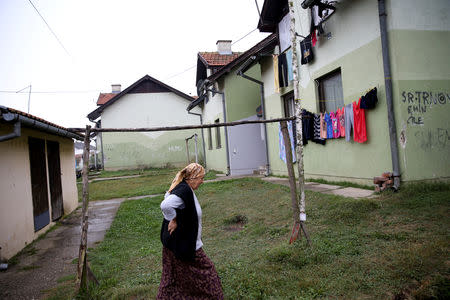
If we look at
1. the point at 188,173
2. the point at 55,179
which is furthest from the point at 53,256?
the point at 188,173

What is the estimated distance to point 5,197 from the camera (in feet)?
18.5

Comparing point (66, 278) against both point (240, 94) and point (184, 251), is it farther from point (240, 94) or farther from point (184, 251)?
point (240, 94)

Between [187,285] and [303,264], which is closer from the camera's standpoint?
[187,285]

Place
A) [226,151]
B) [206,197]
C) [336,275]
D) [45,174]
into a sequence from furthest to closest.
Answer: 1. [226,151]
2. [206,197]
3. [45,174]
4. [336,275]

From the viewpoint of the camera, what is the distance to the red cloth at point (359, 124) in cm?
690

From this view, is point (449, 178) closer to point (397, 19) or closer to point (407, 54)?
point (407, 54)

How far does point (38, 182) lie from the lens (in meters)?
7.51

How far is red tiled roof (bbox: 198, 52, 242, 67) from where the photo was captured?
1708cm

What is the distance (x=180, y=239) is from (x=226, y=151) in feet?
38.8

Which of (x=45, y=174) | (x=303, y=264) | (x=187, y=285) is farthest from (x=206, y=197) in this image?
(x=187, y=285)

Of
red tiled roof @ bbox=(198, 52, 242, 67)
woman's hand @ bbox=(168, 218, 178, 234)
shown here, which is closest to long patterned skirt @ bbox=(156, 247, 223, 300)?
woman's hand @ bbox=(168, 218, 178, 234)

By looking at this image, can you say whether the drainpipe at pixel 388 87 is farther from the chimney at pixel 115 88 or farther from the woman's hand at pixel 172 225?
the chimney at pixel 115 88

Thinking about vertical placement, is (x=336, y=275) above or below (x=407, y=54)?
below

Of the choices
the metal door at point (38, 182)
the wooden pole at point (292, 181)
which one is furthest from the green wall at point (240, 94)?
the wooden pole at point (292, 181)
